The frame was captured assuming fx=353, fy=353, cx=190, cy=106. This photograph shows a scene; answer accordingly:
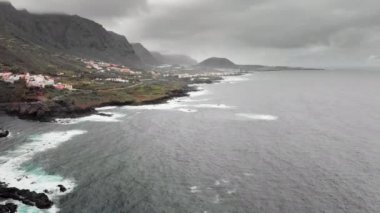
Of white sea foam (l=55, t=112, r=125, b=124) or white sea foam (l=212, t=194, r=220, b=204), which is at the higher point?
white sea foam (l=55, t=112, r=125, b=124)

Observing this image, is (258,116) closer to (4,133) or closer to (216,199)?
(216,199)

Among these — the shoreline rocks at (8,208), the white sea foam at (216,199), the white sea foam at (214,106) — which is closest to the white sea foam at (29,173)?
the shoreline rocks at (8,208)

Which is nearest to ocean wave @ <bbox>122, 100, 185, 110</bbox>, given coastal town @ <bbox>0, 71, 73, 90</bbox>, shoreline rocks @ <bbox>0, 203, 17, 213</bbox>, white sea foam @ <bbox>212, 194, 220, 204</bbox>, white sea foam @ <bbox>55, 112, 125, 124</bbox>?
white sea foam @ <bbox>55, 112, 125, 124</bbox>

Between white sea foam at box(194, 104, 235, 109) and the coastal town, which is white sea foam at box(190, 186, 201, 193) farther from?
the coastal town

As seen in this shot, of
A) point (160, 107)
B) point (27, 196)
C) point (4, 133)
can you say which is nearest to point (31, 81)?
point (160, 107)

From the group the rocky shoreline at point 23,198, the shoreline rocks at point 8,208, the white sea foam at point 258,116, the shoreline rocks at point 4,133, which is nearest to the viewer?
the shoreline rocks at point 8,208

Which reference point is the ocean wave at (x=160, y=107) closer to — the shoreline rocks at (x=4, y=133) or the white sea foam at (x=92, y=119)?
the white sea foam at (x=92, y=119)

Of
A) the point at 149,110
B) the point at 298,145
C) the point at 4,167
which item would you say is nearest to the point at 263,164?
the point at 298,145
